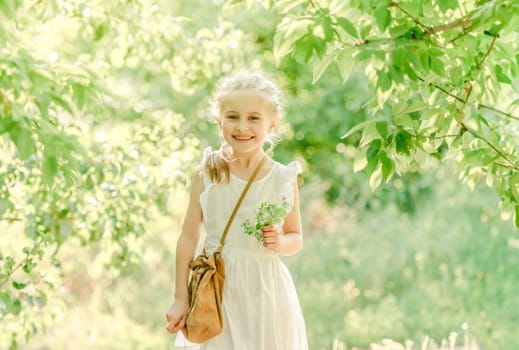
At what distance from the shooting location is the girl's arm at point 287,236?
2.34 metres

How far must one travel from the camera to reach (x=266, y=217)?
7.67 feet

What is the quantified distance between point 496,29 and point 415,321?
13.6 feet

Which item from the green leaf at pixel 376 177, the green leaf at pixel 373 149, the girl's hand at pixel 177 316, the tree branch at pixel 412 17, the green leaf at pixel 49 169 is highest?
the tree branch at pixel 412 17

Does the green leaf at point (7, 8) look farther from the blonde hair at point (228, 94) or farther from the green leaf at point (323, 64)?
the blonde hair at point (228, 94)

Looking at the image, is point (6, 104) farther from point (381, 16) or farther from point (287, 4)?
point (381, 16)

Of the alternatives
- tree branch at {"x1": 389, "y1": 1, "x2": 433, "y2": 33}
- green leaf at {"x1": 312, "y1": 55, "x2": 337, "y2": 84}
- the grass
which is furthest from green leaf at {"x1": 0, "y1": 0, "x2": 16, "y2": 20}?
the grass

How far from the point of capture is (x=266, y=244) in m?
2.35

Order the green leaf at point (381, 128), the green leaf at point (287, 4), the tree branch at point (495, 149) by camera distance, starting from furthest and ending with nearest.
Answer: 1. the tree branch at point (495, 149)
2. the green leaf at point (381, 128)
3. the green leaf at point (287, 4)

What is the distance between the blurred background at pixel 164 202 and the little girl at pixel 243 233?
0.26m

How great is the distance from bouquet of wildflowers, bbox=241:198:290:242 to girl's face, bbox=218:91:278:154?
8.6 inches

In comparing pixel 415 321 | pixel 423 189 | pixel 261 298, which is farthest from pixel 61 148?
pixel 423 189

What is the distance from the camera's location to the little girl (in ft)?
7.95

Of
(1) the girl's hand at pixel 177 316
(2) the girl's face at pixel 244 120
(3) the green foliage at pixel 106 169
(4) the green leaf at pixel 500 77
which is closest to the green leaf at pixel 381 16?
(4) the green leaf at pixel 500 77

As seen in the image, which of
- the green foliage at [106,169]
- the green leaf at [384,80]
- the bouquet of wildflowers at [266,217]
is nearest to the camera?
the green leaf at [384,80]
